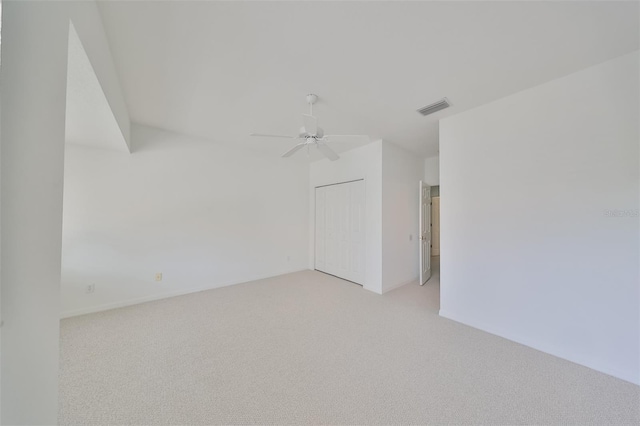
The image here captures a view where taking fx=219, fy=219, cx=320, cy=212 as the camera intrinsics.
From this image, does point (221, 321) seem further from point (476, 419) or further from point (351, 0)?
point (351, 0)

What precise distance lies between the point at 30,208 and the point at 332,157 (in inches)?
97.5

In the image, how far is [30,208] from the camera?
2.35 feet

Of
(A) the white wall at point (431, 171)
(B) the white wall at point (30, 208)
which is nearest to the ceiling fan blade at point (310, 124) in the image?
(B) the white wall at point (30, 208)

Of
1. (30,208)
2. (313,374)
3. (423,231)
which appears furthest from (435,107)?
(30,208)

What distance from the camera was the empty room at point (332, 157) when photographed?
0.81 metres

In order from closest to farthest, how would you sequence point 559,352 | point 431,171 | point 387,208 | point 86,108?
point 86,108
point 559,352
point 387,208
point 431,171

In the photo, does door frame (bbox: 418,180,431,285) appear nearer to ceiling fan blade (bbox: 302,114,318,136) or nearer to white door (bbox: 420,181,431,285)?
white door (bbox: 420,181,431,285)

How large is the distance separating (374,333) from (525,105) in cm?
285

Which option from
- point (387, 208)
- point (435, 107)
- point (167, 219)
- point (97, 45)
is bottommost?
point (167, 219)

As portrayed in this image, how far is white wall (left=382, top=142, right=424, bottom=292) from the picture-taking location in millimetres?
3688

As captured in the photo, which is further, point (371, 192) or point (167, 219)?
point (371, 192)

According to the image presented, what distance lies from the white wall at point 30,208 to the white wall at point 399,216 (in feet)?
11.4

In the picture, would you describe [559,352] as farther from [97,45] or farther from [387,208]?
[97,45]

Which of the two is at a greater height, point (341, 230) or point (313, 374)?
point (341, 230)
